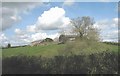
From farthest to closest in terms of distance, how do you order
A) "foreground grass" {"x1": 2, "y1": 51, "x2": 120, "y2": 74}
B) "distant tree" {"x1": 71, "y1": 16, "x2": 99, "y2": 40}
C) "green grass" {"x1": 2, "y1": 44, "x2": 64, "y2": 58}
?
"distant tree" {"x1": 71, "y1": 16, "x2": 99, "y2": 40} < "green grass" {"x1": 2, "y1": 44, "x2": 64, "y2": 58} < "foreground grass" {"x1": 2, "y1": 51, "x2": 120, "y2": 74}

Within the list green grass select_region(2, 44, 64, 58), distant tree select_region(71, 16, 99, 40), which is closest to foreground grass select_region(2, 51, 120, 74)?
green grass select_region(2, 44, 64, 58)

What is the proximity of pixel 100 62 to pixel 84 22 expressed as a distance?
50.5ft

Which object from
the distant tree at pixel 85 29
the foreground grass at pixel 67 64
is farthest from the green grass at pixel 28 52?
the distant tree at pixel 85 29

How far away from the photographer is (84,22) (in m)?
24.9

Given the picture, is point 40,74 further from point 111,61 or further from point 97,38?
point 97,38

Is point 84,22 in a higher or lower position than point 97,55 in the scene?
higher

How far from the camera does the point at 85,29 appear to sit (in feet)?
82.9

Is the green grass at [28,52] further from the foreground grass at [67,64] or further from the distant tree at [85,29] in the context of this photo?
the distant tree at [85,29]

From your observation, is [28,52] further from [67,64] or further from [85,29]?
[85,29]

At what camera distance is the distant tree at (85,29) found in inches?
917

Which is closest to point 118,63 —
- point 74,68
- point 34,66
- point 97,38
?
point 74,68

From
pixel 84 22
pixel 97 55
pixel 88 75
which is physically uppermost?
pixel 84 22

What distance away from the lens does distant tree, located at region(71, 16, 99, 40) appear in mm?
23294

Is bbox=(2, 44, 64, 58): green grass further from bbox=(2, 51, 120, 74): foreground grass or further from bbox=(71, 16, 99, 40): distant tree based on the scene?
bbox=(71, 16, 99, 40): distant tree
